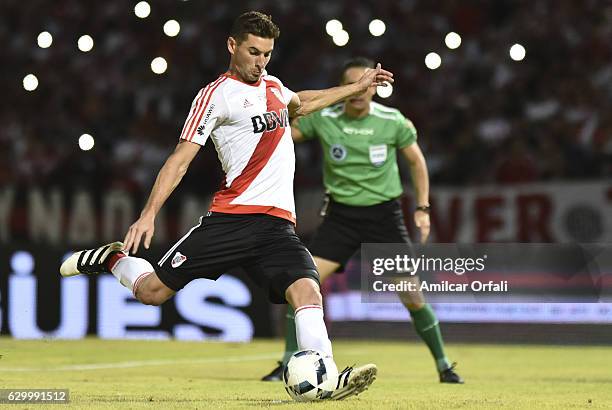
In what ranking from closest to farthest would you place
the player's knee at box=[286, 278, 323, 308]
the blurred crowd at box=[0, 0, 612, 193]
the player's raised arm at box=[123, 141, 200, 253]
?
1. the player's raised arm at box=[123, 141, 200, 253]
2. the player's knee at box=[286, 278, 323, 308]
3. the blurred crowd at box=[0, 0, 612, 193]

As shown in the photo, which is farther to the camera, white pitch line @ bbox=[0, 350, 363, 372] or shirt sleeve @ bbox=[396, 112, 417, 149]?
white pitch line @ bbox=[0, 350, 363, 372]

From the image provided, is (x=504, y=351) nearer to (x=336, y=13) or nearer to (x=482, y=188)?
(x=482, y=188)

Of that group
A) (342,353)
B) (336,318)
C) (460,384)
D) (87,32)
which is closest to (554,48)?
(336,318)

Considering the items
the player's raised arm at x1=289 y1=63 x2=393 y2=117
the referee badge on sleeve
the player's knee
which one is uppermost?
the referee badge on sleeve

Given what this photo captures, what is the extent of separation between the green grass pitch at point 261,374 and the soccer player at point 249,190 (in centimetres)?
66

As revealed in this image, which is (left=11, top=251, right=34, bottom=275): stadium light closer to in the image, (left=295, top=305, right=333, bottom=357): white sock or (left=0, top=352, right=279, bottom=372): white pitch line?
(left=0, top=352, right=279, bottom=372): white pitch line

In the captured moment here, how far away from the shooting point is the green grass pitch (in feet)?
25.2

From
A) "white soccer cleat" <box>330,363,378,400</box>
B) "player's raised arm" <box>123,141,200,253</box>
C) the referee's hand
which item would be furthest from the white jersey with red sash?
the referee's hand

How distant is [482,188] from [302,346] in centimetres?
894

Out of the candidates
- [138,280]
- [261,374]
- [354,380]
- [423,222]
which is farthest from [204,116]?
[261,374]

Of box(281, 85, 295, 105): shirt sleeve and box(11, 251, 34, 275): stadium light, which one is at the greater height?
box(11, 251, 34, 275): stadium light

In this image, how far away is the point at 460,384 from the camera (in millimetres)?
9555

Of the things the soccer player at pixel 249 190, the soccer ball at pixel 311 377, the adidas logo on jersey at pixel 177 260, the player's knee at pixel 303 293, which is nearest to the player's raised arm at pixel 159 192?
the soccer player at pixel 249 190

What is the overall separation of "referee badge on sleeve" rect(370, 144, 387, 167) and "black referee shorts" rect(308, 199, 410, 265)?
0.33m
